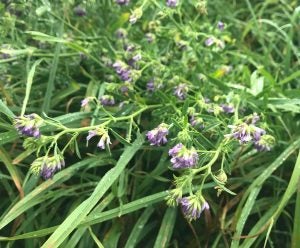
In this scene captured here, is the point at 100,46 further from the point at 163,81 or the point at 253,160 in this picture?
the point at 253,160

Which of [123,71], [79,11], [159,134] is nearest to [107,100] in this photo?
[123,71]

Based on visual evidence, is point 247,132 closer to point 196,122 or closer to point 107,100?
point 196,122

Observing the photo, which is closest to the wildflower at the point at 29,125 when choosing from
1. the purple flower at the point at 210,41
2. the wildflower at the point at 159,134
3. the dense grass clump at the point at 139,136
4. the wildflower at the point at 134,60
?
the dense grass clump at the point at 139,136

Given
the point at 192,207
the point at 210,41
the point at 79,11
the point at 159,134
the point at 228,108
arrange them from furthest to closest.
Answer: the point at 79,11 → the point at 210,41 → the point at 228,108 → the point at 159,134 → the point at 192,207

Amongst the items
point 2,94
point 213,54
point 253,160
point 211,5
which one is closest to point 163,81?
point 213,54

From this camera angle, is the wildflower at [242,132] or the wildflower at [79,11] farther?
the wildflower at [79,11]

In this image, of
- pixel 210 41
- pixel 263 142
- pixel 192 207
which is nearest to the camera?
pixel 192 207

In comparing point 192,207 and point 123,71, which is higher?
point 123,71

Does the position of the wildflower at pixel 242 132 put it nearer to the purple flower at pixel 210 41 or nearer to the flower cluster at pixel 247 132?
the flower cluster at pixel 247 132
